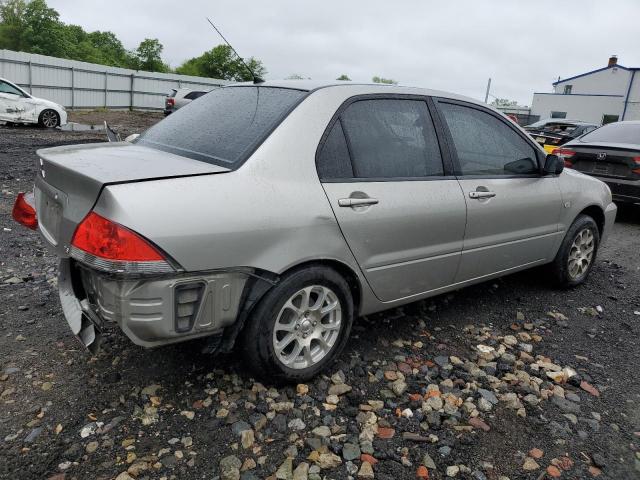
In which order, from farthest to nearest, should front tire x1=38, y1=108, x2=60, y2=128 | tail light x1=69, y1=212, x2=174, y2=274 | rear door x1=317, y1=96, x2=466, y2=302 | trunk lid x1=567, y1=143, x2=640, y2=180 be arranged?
front tire x1=38, y1=108, x2=60, y2=128 < trunk lid x1=567, y1=143, x2=640, y2=180 < rear door x1=317, y1=96, x2=466, y2=302 < tail light x1=69, y1=212, x2=174, y2=274

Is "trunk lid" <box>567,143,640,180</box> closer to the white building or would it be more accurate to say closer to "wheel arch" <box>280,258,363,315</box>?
"wheel arch" <box>280,258,363,315</box>

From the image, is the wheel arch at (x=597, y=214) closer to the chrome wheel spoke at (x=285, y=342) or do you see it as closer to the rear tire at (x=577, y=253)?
the rear tire at (x=577, y=253)

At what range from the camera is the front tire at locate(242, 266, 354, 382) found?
263 cm

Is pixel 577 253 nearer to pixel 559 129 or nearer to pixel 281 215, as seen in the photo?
pixel 281 215

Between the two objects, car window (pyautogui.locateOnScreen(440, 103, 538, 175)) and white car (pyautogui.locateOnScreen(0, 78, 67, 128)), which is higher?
car window (pyautogui.locateOnScreen(440, 103, 538, 175))

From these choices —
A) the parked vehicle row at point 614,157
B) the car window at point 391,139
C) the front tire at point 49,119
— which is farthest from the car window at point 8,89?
the car window at point 391,139

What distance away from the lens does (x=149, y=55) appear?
2164 inches

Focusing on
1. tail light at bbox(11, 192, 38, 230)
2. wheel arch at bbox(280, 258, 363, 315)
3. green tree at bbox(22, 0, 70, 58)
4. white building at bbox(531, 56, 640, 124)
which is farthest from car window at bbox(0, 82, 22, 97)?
white building at bbox(531, 56, 640, 124)

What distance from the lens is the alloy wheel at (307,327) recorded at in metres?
2.77

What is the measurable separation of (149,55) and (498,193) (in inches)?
2278

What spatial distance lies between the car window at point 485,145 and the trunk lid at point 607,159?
4.08 meters

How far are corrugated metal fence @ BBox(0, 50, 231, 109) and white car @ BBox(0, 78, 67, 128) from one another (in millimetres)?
7050

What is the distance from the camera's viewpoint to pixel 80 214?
2385 millimetres

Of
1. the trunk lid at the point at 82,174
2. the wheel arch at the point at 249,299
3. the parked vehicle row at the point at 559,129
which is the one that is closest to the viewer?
the trunk lid at the point at 82,174
